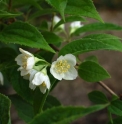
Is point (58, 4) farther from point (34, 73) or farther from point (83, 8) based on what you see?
point (34, 73)

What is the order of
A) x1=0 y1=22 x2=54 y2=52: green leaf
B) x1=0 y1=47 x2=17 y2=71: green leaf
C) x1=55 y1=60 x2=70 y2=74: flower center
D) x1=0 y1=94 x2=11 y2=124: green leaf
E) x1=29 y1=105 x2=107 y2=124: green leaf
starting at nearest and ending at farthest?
x1=29 y1=105 x2=107 y2=124: green leaf
x1=0 y1=94 x2=11 y2=124: green leaf
x1=0 y1=22 x2=54 y2=52: green leaf
x1=55 y1=60 x2=70 y2=74: flower center
x1=0 y1=47 x2=17 y2=71: green leaf

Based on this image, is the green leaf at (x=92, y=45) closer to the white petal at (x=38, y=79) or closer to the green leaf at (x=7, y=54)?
the white petal at (x=38, y=79)

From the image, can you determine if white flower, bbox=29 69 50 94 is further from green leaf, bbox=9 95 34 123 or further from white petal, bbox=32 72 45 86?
green leaf, bbox=9 95 34 123

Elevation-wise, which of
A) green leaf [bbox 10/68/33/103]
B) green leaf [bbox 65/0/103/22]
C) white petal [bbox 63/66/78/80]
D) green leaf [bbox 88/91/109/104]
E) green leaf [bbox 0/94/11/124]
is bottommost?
green leaf [bbox 88/91/109/104]

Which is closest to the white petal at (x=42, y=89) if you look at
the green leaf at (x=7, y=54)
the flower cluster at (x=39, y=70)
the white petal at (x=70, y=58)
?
the flower cluster at (x=39, y=70)

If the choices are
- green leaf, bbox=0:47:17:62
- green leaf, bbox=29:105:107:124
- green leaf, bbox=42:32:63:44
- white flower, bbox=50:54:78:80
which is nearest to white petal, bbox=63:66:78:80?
white flower, bbox=50:54:78:80

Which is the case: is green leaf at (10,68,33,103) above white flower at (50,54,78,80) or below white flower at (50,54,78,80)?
below

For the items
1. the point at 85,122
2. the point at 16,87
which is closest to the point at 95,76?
the point at 16,87

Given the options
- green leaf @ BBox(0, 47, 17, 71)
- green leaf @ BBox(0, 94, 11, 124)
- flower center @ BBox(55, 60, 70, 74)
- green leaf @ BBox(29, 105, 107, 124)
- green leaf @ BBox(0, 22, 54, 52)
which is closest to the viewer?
green leaf @ BBox(29, 105, 107, 124)

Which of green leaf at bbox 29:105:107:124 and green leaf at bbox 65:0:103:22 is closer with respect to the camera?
green leaf at bbox 29:105:107:124
